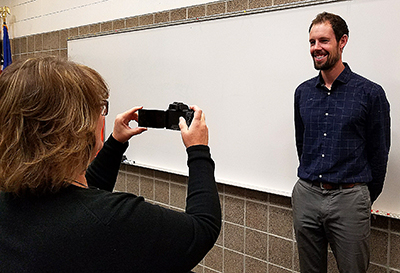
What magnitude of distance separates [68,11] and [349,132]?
2.93 m

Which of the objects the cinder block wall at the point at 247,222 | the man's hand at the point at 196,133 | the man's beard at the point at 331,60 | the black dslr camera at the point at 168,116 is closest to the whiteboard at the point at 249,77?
the cinder block wall at the point at 247,222

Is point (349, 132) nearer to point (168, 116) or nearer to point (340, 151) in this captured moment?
point (340, 151)

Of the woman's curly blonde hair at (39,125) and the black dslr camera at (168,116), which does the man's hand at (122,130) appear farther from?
the woman's curly blonde hair at (39,125)

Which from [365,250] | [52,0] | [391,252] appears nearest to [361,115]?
[365,250]

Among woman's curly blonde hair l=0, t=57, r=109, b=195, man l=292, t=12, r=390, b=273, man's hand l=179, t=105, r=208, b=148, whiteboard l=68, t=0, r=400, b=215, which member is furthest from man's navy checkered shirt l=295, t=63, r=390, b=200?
woman's curly blonde hair l=0, t=57, r=109, b=195

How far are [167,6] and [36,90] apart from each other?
2.21 metres

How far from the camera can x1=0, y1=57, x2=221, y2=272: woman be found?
703 millimetres

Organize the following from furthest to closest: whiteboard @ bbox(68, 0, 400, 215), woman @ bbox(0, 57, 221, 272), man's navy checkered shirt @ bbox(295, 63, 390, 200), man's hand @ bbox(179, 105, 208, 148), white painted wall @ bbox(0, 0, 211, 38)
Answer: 1. white painted wall @ bbox(0, 0, 211, 38)
2. whiteboard @ bbox(68, 0, 400, 215)
3. man's navy checkered shirt @ bbox(295, 63, 390, 200)
4. man's hand @ bbox(179, 105, 208, 148)
5. woman @ bbox(0, 57, 221, 272)

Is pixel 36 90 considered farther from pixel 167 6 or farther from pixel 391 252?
pixel 167 6

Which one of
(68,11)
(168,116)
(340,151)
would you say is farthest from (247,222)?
(68,11)

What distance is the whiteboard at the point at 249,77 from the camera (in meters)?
1.80

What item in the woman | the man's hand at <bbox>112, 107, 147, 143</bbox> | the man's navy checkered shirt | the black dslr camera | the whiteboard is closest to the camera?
the woman

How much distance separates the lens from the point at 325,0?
1.92 metres

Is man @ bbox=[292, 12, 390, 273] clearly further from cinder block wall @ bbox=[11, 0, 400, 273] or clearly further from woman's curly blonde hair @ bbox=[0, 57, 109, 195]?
woman's curly blonde hair @ bbox=[0, 57, 109, 195]
